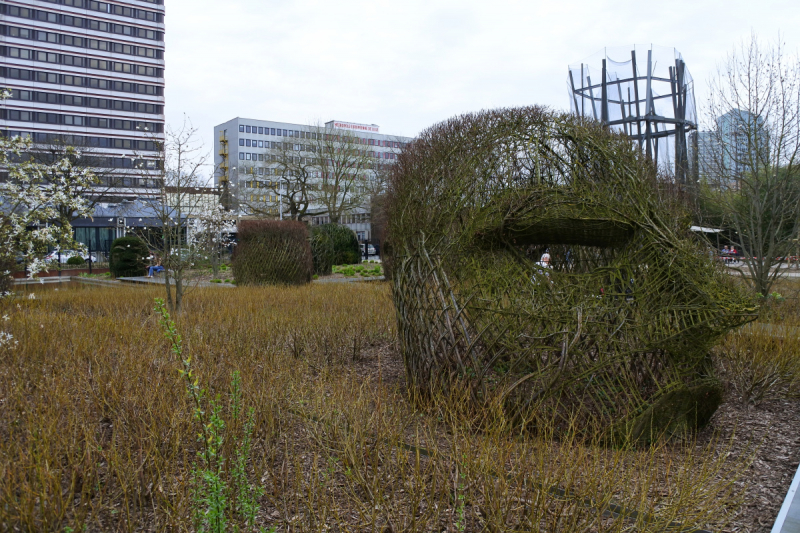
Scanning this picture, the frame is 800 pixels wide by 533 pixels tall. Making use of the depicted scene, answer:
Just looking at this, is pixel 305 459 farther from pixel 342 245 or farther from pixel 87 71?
pixel 87 71

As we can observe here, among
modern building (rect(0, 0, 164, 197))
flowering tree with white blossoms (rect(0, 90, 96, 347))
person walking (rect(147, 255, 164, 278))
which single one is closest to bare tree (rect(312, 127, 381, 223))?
person walking (rect(147, 255, 164, 278))

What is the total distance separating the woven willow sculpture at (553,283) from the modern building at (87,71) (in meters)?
57.1

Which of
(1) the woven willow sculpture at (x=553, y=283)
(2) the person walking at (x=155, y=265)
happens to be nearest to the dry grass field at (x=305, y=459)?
(1) the woven willow sculpture at (x=553, y=283)

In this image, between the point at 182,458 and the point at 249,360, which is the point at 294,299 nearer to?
the point at 249,360

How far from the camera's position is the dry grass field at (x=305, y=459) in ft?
8.70

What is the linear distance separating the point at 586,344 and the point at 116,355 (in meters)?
4.27

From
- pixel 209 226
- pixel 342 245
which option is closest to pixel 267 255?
pixel 209 226

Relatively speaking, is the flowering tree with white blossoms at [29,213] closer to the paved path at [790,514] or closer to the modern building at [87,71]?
the paved path at [790,514]

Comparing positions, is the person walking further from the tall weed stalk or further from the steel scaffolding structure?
the steel scaffolding structure

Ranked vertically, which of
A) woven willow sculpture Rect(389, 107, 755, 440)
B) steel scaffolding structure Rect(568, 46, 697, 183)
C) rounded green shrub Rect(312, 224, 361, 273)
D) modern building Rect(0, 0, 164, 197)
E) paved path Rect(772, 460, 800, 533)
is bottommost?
paved path Rect(772, 460, 800, 533)

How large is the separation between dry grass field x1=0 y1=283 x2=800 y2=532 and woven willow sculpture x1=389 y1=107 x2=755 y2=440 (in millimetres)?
309

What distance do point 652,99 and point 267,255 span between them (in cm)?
1148

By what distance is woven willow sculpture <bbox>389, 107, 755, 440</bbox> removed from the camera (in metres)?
3.68

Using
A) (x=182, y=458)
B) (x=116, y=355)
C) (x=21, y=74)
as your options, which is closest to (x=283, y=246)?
(x=116, y=355)
